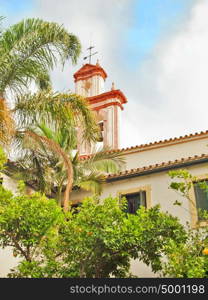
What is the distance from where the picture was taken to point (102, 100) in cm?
2597

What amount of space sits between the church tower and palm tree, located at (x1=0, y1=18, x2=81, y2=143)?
33.7 feet

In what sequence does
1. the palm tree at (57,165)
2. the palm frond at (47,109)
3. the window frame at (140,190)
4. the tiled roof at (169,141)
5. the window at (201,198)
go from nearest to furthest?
1. the palm frond at (47,109)
2. the palm tree at (57,165)
3. the window at (201,198)
4. the window frame at (140,190)
5. the tiled roof at (169,141)

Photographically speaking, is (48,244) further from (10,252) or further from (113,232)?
(10,252)

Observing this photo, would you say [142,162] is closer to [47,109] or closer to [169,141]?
Result: [169,141]

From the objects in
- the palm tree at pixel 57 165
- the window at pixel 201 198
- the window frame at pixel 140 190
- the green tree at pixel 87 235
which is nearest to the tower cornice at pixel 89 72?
the palm tree at pixel 57 165

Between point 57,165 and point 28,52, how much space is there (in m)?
4.82

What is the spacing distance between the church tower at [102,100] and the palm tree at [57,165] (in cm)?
570

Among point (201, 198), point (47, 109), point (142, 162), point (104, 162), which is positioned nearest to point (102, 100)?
point (142, 162)

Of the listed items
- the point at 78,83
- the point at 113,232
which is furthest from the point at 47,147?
the point at 78,83

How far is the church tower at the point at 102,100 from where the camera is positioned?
24.6m

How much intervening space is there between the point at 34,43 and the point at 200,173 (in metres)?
7.32

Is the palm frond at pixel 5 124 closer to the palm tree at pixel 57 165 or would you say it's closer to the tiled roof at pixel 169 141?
the palm tree at pixel 57 165

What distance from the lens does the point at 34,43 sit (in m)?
12.8

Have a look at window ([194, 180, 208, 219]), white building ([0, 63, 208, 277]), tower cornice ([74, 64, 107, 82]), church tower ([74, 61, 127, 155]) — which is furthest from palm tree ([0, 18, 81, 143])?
tower cornice ([74, 64, 107, 82])
